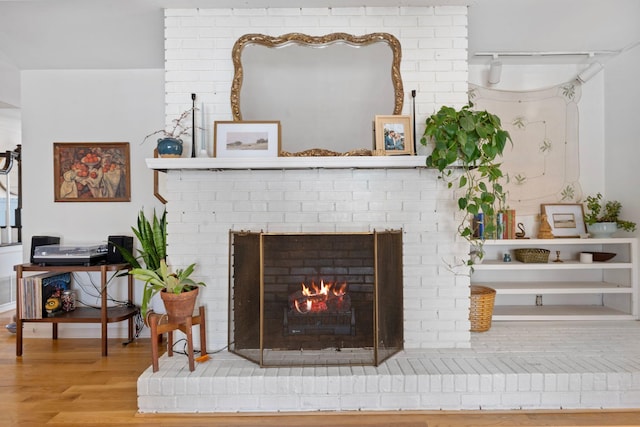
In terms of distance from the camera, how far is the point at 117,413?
6.79 feet

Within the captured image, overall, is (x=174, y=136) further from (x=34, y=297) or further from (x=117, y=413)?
(x=34, y=297)

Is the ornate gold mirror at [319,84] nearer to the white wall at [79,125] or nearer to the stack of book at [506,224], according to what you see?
the white wall at [79,125]

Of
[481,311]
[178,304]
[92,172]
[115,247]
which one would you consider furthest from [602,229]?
[92,172]

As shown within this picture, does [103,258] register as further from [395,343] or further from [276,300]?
[395,343]

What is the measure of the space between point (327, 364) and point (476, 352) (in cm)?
91

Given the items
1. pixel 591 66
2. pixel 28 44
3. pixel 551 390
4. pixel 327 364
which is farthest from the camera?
pixel 591 66

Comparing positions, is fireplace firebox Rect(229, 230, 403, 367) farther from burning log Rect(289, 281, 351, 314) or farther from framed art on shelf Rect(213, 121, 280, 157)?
framed art on shelf Rect(213, 121, 280, 157)

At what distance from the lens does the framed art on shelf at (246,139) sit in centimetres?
243

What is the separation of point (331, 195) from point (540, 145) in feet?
6.80

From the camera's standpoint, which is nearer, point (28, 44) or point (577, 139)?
point (28, 44)

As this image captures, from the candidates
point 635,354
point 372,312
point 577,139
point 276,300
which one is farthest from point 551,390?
point 577,139

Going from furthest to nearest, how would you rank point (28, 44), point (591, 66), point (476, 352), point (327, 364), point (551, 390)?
1. point (591, 66)
2. point (28, 44)
3. point (476, 352)
4. point (327, 364)
5. point (551, 390)

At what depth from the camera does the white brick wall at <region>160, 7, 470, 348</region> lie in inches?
98.2

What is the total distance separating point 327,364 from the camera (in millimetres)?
2260
